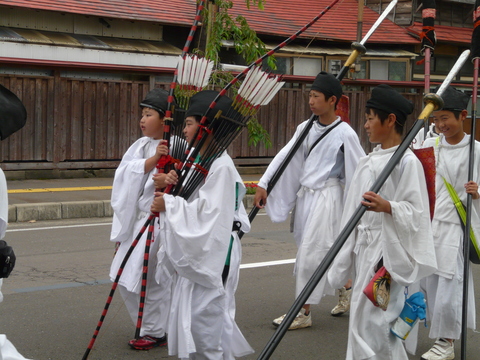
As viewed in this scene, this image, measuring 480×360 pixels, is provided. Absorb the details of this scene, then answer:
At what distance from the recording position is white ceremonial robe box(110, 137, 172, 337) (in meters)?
4.79

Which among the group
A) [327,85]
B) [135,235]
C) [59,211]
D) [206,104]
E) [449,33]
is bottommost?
[59,211]

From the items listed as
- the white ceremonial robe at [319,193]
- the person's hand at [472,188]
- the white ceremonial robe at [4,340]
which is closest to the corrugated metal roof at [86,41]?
the white ceremonial robe at [319,193]

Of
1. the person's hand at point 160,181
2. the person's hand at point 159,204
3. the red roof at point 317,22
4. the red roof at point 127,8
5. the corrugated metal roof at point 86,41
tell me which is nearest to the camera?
the person's hand at point 159,204

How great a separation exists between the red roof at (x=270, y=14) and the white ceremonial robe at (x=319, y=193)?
8.87 metres

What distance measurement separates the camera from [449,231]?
510 cm

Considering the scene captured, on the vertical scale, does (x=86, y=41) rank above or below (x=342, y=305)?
A: above

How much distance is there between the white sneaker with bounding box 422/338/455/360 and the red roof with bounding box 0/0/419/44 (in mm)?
9929

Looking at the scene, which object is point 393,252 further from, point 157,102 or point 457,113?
point 157,102

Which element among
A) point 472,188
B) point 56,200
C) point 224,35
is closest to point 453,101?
point 472,188

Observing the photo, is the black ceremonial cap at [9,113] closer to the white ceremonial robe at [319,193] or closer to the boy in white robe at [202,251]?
the boy in white robe at [202,251]

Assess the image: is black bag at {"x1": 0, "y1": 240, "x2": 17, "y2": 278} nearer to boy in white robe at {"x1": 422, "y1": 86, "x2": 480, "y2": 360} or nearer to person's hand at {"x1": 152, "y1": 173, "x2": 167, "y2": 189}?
person's hand at {"x1": 152, "y1": 173, "x2": 167, "y2": 189}

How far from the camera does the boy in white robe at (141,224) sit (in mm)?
4793

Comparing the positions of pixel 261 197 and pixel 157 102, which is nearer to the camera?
pixel 157 102

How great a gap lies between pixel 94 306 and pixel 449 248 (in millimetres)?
2956
